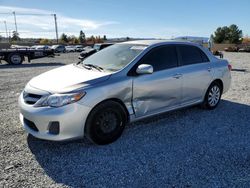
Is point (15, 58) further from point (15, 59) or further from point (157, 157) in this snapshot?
point (157, 157)

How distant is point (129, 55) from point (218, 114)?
101 inches

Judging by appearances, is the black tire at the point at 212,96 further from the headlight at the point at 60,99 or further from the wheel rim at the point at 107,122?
the headlight at the point at 60,99

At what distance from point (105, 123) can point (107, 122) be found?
0.04 m

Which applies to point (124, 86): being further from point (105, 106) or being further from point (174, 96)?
point (174, 96)

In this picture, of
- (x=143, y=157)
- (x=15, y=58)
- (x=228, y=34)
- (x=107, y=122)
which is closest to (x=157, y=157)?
(x=143, y=157)

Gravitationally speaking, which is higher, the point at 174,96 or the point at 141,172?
the point at 174,96

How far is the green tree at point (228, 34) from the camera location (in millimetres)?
82562

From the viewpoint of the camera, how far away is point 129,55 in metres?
4.52

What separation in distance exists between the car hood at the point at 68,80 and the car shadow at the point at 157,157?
95 cm

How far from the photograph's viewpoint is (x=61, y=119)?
3471mm

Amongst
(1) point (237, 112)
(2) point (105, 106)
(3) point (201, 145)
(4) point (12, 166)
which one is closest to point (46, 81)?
(2) point (105, 106)

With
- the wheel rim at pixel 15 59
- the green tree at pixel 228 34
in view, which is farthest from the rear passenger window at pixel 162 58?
the green tree at pixel 228 34

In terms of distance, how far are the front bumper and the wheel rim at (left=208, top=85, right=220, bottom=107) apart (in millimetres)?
3307

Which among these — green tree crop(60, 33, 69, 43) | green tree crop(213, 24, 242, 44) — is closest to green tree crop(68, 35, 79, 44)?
green tree crop(60, 33, 69, 43)
